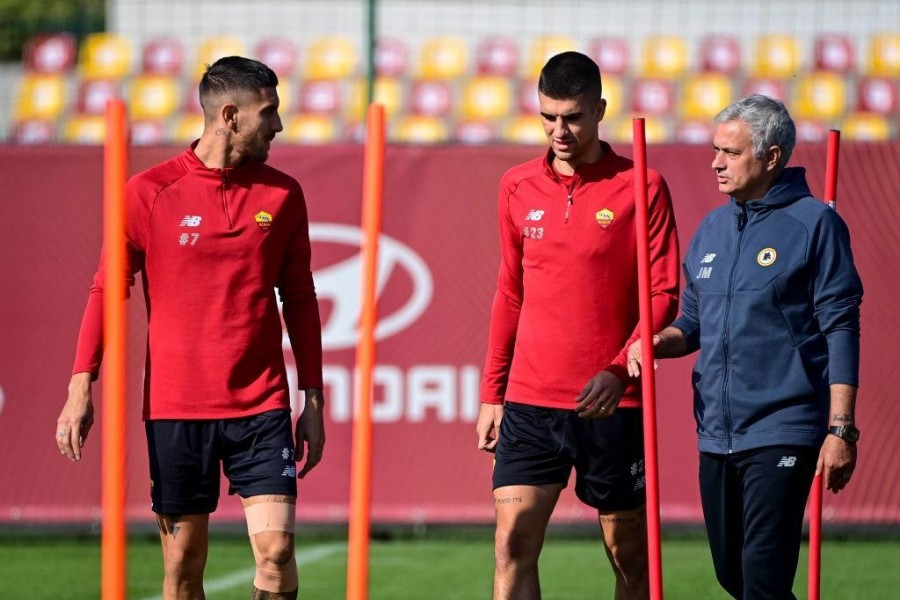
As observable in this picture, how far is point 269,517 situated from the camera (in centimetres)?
489

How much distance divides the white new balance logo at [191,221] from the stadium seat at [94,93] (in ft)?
31.9

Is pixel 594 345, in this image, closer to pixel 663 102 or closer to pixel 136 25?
pixel 663 102

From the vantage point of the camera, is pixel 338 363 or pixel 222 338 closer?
pixel 222 338

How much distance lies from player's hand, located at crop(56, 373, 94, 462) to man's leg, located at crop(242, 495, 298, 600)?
1.87ft

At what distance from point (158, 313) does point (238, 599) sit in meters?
2.71

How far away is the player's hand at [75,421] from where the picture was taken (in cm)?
477

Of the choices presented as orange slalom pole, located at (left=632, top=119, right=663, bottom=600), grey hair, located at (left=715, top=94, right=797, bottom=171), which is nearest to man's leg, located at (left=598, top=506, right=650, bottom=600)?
orange slalom pole, located at (left=632, top=119, right=663, bottom=600)

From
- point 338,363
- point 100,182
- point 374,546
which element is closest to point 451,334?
point 338,363

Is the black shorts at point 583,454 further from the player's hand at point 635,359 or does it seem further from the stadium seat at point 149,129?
the stadium seat at point 149,129

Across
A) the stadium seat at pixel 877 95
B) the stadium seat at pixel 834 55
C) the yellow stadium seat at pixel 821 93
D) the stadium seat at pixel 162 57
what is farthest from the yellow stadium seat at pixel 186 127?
Answer: the stadium seat at pixel 877 95

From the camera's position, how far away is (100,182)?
9.36m

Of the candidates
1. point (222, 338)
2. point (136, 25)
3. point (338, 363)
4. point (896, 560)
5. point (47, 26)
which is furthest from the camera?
point (136, 25)

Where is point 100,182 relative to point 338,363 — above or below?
above

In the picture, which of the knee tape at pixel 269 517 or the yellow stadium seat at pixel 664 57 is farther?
the yellow stadium seat at pixel 664 57
